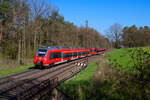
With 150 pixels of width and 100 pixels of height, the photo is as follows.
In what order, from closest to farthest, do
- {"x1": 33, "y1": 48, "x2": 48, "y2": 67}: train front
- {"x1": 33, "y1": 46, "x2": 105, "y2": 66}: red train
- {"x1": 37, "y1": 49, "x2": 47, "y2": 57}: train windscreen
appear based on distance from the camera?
{"x1": 33, "y1": 48, "x2": 48, "y2": 67}: train front < {"x1": 33, "y1": 46, "x2": 105, "y2": 66}: red train < {"x1": 37, "y1": 49, "x2": 47, "y2": 57}: train windscreen

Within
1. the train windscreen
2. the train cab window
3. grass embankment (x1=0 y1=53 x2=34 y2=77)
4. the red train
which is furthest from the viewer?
the train cab window

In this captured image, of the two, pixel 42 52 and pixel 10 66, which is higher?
pixel 42 52

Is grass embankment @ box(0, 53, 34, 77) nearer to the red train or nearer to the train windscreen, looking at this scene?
the red train

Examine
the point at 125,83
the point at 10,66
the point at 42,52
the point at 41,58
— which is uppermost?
the point at 42,52

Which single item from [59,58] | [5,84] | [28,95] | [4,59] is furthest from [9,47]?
[28,95]

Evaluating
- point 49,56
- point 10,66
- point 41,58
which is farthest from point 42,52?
point 10,66

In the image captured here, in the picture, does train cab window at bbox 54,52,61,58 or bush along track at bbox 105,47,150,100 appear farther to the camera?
train cab window at bbox 54,52,61,58

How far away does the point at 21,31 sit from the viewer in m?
28.5

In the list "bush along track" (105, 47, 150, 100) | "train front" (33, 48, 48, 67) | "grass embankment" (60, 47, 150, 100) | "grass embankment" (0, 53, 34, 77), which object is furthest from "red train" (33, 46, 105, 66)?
"bush along track" (105, 47, 150, 100)

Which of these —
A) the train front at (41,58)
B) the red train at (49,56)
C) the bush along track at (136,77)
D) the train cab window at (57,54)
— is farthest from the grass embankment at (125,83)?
the train cab window at (57,54)

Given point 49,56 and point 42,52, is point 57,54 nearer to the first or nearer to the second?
point 49,56

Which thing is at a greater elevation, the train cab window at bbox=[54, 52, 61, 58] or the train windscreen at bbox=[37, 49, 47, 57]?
the train windscreen at bbox=[37, 49, 47, 57]

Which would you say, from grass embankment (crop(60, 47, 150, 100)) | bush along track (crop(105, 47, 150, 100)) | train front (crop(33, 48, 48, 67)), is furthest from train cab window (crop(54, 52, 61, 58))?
bush along track (crop(105, 47, 150, 100))

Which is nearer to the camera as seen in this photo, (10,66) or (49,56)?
(49,56)
